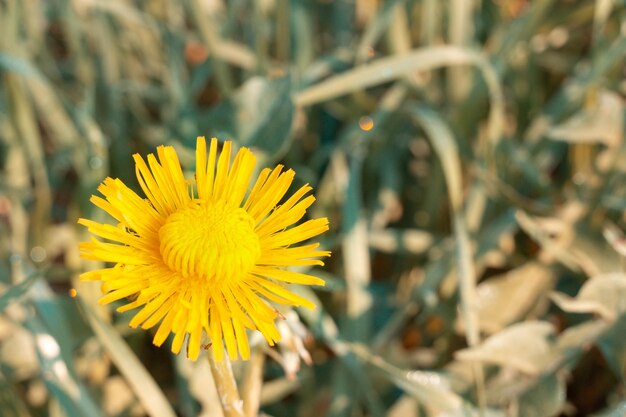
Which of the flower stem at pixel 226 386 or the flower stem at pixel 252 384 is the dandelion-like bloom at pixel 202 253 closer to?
the flower stem at pixel 226 386

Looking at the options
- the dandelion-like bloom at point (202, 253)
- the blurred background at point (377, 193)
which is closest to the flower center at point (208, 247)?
the dandelion-like bloom at point (202, 253)

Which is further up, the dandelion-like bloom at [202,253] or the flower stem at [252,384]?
the dandelion-like bloom at [202,253]

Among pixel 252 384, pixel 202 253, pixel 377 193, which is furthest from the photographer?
pixel 377 193

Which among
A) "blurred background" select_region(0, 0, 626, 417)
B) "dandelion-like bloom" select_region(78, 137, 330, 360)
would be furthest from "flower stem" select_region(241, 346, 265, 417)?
"dandelion-like bloom" select_region(78, 137, 330, 360)

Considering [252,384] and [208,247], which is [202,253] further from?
[252,384]

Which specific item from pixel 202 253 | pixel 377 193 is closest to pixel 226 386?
pixel 202 253

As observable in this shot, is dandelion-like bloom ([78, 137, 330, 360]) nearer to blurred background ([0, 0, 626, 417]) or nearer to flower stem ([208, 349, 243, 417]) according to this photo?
flower stem ([208, 349, 243, 417])
